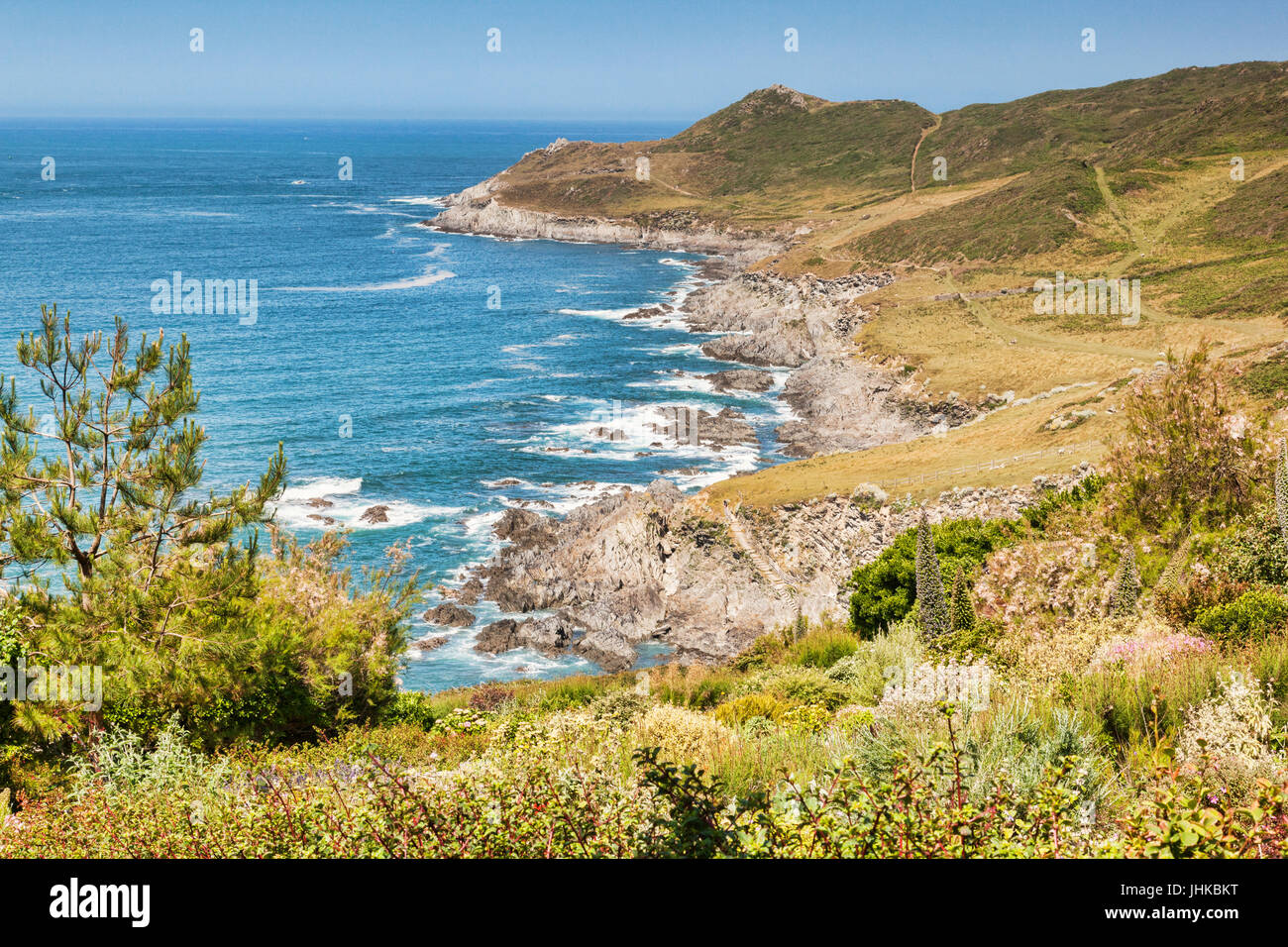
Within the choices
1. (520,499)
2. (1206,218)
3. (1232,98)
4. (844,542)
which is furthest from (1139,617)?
(1232,98)

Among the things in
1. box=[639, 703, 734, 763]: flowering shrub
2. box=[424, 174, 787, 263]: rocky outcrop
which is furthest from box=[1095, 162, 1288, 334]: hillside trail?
box=[639, 703, 734, 763]: flowering shrub

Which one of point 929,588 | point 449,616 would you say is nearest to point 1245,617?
A: point 929,588

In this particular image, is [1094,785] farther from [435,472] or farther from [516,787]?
[435,472]

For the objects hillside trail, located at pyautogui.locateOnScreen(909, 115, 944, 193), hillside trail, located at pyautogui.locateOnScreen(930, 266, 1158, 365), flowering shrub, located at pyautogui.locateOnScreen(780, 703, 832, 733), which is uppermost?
hillside trail, located at pyautogui.locateOnScreen(909, 115, 944, 193)

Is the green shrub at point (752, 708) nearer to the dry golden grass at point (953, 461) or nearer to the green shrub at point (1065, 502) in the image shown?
the green shrub at point (1065, 502)

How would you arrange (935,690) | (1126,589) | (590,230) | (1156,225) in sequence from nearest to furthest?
(935,690) → (1126,589) → (1156,225) → (590,230)

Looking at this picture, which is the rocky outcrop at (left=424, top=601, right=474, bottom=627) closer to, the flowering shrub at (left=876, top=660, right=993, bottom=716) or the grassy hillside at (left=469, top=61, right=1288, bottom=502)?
the grassy hillside at (left=469, top=61, right=1288, bottom=502)

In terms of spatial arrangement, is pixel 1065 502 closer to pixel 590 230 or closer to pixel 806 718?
pixel 806 718
